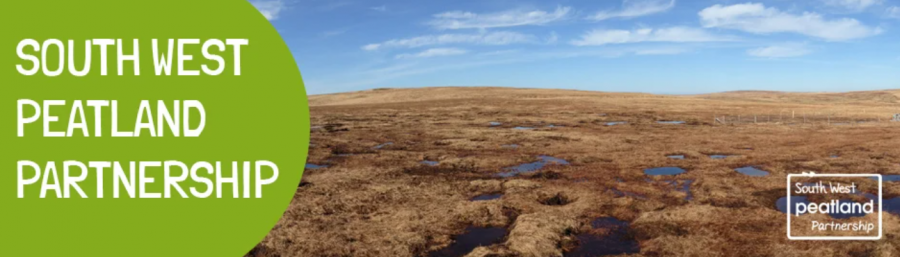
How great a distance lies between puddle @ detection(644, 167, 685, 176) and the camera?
2612cm

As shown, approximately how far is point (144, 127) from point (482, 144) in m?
25.8

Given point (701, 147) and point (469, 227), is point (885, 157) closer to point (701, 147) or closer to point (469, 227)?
point (701, 147)

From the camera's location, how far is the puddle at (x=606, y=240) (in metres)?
14.5

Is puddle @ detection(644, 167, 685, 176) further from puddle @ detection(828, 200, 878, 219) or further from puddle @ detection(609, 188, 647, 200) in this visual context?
puddle @ detection(828, 200, 878, 219)

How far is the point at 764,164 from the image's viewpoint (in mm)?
27859

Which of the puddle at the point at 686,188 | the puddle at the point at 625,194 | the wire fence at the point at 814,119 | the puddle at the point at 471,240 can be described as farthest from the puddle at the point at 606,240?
the wire fence at the point at 814,119

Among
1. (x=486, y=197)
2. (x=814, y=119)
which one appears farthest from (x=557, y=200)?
(x=814, y=119)

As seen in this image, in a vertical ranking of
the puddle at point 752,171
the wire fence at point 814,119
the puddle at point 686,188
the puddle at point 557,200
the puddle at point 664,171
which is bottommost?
the puddle at point 557,200

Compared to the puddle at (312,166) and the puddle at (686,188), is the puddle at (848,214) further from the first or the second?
the puddle at (312,166)

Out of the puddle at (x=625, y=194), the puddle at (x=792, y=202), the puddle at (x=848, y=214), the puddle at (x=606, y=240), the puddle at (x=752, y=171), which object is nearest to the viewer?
the puddle at (x=606, y=240)

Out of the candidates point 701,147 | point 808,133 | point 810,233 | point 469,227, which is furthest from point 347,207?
point 808,133

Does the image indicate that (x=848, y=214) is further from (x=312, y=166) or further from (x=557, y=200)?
(x=312, y=166)

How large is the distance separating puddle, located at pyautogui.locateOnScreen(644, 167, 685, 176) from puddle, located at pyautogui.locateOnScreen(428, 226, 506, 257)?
42.5 feet

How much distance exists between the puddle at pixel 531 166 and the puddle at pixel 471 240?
9.20 m
